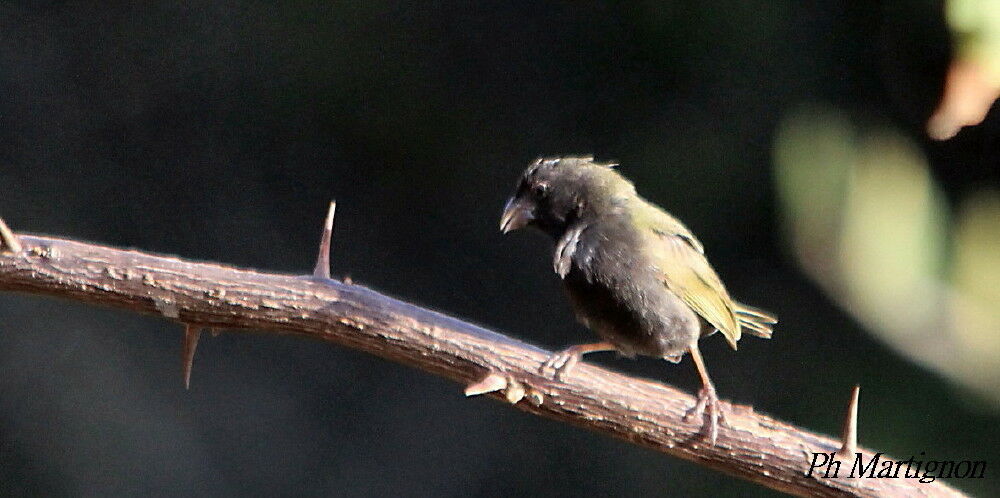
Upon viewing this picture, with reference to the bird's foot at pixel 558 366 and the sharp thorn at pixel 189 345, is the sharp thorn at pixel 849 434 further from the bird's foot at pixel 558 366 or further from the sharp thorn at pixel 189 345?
the sharp thorn at pixel 189 345

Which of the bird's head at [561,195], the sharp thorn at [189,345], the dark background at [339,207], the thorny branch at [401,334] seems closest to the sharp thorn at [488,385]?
the thorny branch at [401,334]

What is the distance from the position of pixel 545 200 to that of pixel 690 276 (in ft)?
1.72

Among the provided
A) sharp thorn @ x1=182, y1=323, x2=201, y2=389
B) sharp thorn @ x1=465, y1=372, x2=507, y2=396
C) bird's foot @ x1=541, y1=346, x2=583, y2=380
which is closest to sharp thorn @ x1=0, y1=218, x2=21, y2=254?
sharp thorn @ x1=182, y1=323, x2=201, y2=389

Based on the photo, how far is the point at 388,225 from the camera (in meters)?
6.02

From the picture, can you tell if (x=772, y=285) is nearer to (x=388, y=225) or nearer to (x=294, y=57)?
(x=388, y=225)

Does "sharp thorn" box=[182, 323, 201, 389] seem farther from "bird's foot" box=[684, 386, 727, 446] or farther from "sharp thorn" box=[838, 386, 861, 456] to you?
"sharp thorn" box=[838, 386, 861, 456]

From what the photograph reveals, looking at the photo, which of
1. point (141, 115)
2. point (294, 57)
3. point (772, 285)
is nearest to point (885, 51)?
point (772, 285)

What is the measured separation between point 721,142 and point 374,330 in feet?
10.3

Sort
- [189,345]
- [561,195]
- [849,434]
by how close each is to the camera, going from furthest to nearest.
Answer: [561,195], [189,345], [849,434]

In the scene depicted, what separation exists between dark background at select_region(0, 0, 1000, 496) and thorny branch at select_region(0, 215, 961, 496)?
2821 mm

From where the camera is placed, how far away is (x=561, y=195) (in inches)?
134

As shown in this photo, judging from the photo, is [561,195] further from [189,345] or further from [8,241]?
[8,241]

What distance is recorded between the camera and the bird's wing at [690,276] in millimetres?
3203

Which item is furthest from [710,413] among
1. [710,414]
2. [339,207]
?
[339,207]
